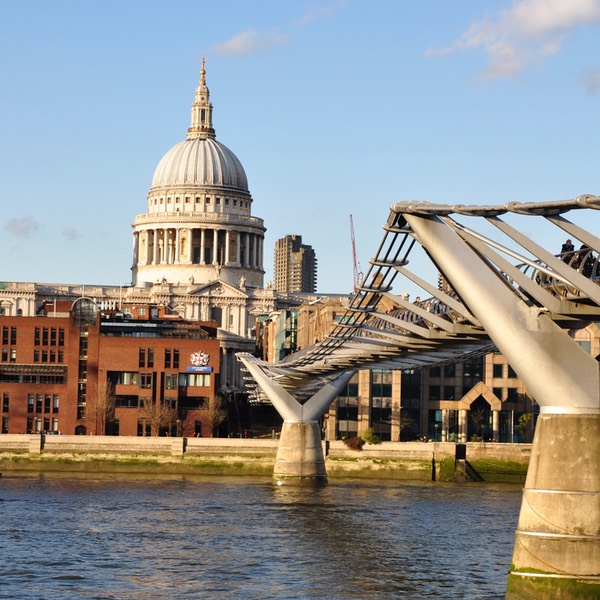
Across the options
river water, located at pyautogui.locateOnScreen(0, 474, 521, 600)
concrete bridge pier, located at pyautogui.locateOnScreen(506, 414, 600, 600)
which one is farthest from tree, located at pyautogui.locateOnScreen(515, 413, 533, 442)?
concrete bridge pier, located at pyautogui.locateOnScreen(506, 414, 600, 600)

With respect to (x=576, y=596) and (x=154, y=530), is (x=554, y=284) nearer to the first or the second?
(x=576, y=596)

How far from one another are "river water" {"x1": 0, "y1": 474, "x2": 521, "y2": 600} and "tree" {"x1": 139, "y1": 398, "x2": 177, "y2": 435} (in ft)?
77.3

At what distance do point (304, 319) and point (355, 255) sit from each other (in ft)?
209

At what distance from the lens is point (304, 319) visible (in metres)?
128

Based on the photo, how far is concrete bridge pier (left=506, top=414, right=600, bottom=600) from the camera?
34594mm

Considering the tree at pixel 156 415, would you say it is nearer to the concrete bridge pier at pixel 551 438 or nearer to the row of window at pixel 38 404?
the row of window at pixel 38 404

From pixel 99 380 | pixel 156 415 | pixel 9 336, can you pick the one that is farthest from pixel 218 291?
pixel 156 415

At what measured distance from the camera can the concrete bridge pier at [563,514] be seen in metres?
34.6

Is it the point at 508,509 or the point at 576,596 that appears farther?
the point at 508,509

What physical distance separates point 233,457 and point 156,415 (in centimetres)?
1337

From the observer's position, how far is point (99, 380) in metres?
103

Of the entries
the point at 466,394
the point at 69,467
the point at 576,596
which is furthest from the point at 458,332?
the point at 466,394

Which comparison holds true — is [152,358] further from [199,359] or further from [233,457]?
[233,457]

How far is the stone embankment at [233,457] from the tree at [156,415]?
10265 mm
